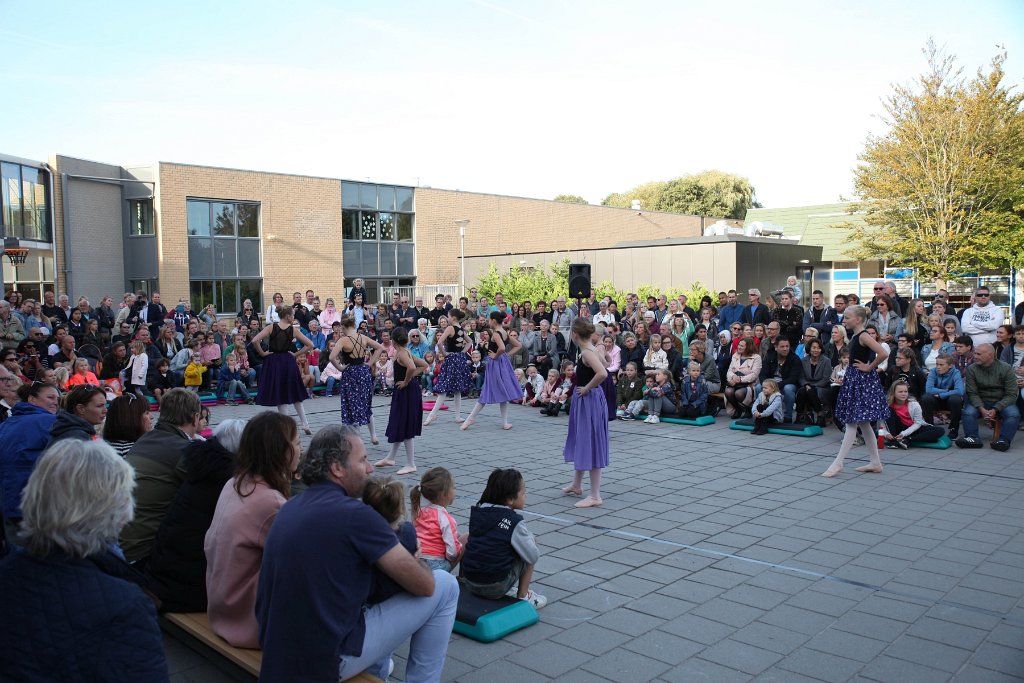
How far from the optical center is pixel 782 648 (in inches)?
160

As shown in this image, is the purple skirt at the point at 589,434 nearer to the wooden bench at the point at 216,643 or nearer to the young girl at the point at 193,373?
the wooden bench at the point at 216,643

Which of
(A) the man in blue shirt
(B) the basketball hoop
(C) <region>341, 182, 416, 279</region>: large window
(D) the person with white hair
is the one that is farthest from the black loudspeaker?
(C) <region>341, 182, 416, 279</region>: large window

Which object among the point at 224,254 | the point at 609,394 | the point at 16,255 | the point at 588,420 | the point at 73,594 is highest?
the point at 224,254

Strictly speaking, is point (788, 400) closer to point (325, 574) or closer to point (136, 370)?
point (325, 574)

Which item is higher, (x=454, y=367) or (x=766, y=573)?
(x=454, y=367)

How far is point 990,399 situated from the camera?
380 inches

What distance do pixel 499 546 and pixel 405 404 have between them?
4.54 metres

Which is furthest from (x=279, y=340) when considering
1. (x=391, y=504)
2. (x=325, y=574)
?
(x=325, y=574)

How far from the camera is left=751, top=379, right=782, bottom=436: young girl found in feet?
35.3

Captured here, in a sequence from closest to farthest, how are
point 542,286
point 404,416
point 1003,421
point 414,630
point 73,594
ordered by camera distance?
1. point 73,594
2. point 414,630
3. point 404,416
4. point 1003,421
5. point 542,286

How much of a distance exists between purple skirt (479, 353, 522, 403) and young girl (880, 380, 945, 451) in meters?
4.96

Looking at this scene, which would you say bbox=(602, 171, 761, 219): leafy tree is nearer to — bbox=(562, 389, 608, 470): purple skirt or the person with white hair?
bbox=(562, 389, 608, 470): purple skirt

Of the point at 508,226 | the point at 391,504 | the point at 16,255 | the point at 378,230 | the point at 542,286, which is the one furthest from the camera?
the point at 508,226

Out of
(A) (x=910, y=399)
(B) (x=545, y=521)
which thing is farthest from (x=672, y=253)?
(B) (x=545, y=521)
